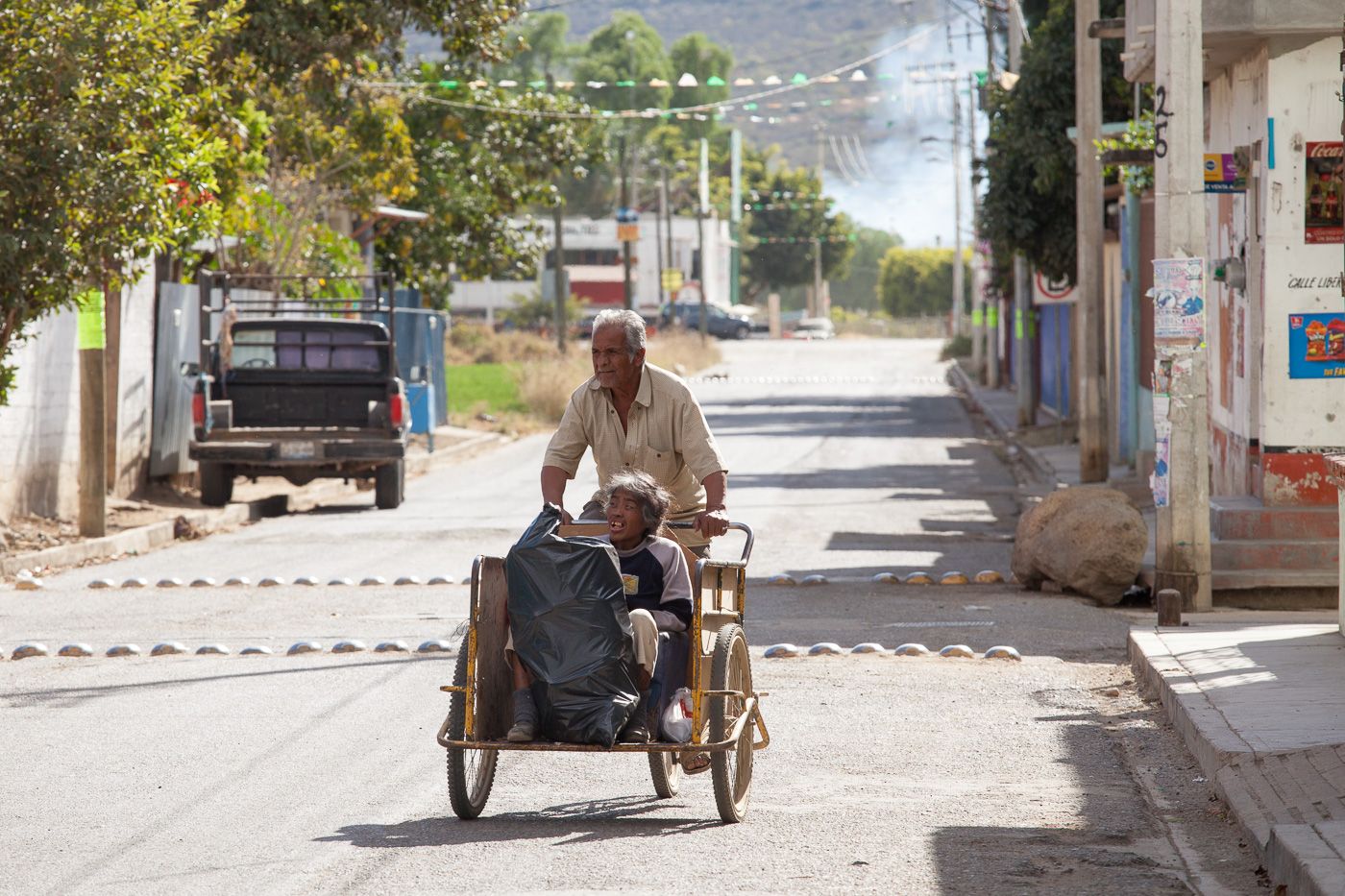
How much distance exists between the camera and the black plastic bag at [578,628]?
6.36 metres

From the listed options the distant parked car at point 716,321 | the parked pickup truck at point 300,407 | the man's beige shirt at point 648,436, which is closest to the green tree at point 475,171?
the parked pickup truck at point 300,407

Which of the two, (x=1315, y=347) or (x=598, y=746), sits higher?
(x=1315, y=347)

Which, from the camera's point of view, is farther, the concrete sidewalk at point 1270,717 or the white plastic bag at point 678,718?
the white plastic bag at point 678,718

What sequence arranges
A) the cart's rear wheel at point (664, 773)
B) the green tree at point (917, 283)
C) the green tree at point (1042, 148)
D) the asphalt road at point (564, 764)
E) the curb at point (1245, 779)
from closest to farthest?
the curb at point (1245, 779) < the asphalt road at point (564, 764) < the cart's rear wheel at point (664, 773) < the green tree at point (1042, 148) < the green tree at point (917, 283)

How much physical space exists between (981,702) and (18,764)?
4463 mm

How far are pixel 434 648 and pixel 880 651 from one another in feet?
8.43

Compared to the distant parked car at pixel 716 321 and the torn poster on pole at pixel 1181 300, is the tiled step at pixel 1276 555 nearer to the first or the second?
the torn poster on pole at pixel 1181 300

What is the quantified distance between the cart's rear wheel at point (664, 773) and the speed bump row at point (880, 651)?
11.6 ft

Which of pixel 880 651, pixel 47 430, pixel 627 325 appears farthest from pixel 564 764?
pixel 47 430

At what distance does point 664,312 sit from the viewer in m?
95.7

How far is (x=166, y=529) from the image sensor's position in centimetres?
1819

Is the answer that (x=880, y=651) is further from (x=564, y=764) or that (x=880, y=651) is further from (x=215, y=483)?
(x=215, y=483)

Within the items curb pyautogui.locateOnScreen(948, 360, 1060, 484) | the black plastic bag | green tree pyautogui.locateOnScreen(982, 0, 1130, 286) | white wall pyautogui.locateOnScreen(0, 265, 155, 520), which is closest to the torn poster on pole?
the black plastic bag

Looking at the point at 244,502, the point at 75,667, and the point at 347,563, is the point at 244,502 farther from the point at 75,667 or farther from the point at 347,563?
the point at 75,667
